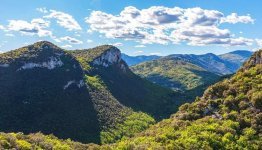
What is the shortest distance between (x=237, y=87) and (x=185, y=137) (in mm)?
21692

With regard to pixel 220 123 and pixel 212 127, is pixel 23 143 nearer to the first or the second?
pixel 212 127

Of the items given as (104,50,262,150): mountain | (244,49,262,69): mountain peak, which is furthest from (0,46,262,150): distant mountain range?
(244,49,262,69): mountain peak

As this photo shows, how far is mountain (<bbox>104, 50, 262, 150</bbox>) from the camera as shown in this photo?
6650 centimetres

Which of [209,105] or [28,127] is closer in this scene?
[209,105]

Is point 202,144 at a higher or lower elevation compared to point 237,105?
lower

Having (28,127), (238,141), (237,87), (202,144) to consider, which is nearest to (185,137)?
(202,144)

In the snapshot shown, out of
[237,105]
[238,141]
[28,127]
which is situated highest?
[237,105]

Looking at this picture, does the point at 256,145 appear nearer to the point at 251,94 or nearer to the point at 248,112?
the point at 248,112

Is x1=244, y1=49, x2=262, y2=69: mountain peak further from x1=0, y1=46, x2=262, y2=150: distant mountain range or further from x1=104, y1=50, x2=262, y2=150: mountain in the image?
x1=0, y1=46, x2=262, y2=150: distant mountain range

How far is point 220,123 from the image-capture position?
74375mm

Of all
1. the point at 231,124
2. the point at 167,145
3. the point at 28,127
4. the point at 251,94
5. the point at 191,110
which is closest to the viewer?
the point at 167,145

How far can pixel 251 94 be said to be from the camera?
79.0 metres

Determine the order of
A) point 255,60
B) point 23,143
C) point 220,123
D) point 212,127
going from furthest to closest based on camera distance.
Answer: point 255,60
point 220,123
point 212,127
point 23,143

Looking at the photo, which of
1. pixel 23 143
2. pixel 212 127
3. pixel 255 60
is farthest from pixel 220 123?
pixel 23 143
